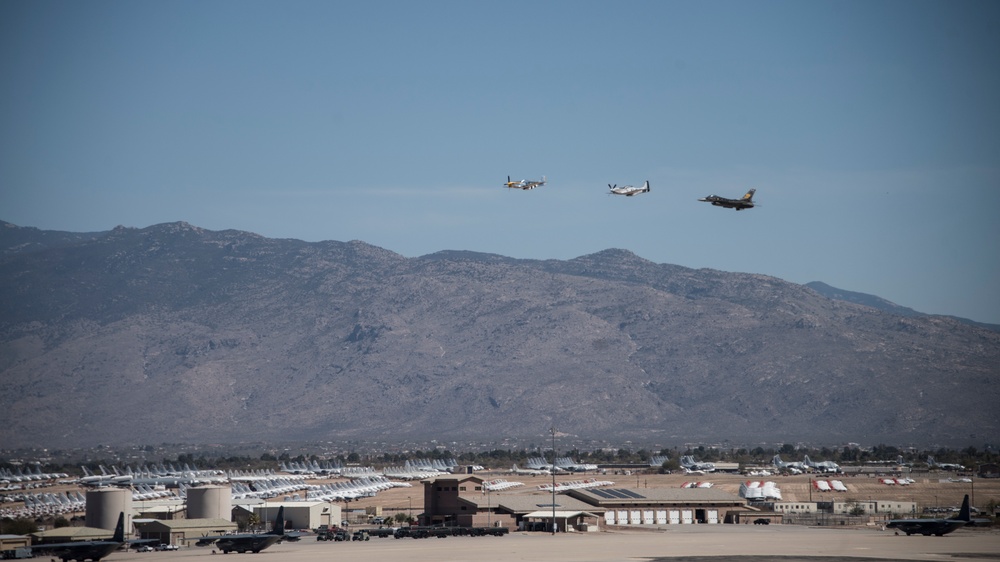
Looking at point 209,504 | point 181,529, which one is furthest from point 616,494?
point 181,529

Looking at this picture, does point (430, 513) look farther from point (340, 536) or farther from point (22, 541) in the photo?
point (22, 541)

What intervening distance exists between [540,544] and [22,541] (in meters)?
32.2

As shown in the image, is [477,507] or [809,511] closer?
[477,507]

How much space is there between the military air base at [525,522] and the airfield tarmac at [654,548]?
0.43 feet

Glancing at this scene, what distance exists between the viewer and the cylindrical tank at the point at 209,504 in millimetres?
103750

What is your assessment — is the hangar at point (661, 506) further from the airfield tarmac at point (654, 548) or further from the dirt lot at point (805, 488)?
the airfield tarmac at point (654, 548)

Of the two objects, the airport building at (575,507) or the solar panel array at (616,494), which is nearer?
the airport building at (575,507)

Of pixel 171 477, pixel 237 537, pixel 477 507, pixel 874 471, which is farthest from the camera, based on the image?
pixel 874 471

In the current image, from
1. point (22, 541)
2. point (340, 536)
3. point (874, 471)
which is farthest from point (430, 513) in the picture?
point (874, 471)

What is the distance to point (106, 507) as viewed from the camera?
9856 centimetres

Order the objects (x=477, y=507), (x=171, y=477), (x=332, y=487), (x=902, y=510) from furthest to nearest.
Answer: (x=171, y=477), (x=332, y=487), (x=902, y=510), (x=477, y=507)

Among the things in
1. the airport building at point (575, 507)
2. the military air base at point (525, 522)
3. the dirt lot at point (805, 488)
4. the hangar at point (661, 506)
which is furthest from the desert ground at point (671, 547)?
the dirt lot at point (805, 488)

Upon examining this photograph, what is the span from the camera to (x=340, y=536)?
95.8m

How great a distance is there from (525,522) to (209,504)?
22974mm
